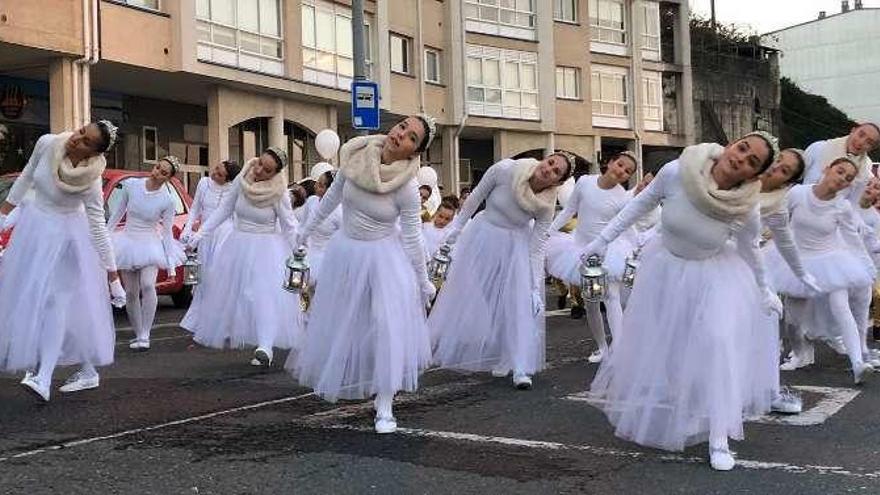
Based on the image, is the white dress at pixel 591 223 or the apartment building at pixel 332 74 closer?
the white dress at pixel 591 223

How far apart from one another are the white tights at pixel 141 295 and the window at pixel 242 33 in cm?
→ 1440

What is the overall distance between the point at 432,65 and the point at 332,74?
6.95 meters

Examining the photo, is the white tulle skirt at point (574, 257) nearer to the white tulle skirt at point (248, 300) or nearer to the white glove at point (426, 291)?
the white tulle skirt at point (248, 300)

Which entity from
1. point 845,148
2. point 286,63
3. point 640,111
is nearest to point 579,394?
point 845,148

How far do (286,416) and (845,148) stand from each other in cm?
523

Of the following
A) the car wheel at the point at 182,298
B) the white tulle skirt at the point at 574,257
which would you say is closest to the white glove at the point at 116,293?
the white tulle skirt at the point at 574,257

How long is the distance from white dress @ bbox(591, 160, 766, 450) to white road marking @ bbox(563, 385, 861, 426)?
0.40m

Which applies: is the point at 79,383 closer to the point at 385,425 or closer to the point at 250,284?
the point at 250,284

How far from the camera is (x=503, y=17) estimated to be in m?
37.3

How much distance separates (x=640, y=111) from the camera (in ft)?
139

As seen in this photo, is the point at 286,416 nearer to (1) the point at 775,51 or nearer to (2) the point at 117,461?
(2) the point at 117,461

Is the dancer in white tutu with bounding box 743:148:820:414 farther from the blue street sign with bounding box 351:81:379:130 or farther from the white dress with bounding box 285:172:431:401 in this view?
the blue street sign with bounding box 351:81:379:130

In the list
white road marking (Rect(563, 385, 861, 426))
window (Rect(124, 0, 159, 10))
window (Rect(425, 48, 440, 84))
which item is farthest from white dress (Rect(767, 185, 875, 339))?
window (Rect(425, 48, 440, 84))

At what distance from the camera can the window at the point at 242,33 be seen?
24.3m
